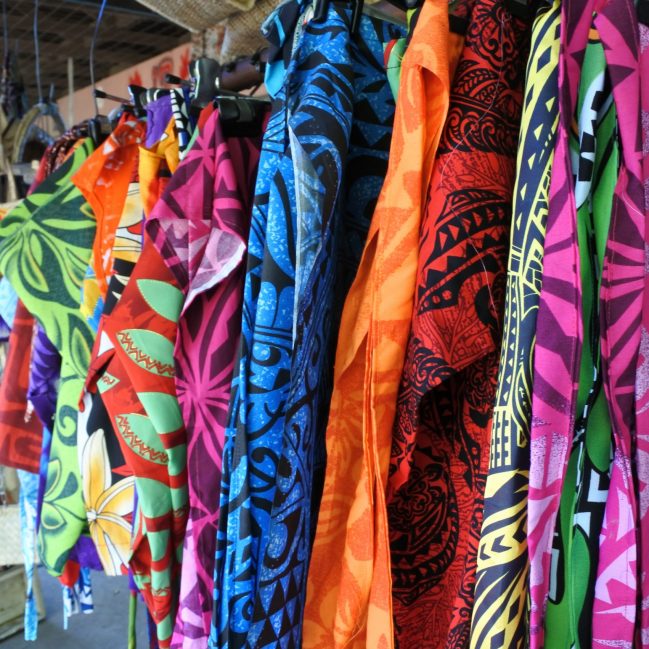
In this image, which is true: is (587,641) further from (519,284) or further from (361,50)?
(361,50)

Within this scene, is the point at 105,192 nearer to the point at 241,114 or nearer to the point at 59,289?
the point at 59,289

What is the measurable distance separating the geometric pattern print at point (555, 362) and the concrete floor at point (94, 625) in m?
1.39

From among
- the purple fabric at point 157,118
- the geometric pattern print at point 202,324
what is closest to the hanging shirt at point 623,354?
the geometric pattern print at point 202,324

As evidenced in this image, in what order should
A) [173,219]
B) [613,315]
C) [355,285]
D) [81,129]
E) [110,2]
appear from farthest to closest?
1. [110,2]
2. [81,129]
3. [173,219]
4. [355,285]
5. [613,315]

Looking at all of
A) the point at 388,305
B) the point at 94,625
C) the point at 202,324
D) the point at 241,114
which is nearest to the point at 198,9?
the point at 241,114

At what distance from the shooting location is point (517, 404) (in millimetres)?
403

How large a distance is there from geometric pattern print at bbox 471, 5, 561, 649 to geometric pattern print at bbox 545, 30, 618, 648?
2cm

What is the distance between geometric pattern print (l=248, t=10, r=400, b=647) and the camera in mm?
492

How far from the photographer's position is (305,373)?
1.69 ft

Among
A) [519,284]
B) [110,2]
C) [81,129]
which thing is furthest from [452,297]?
[110,2]

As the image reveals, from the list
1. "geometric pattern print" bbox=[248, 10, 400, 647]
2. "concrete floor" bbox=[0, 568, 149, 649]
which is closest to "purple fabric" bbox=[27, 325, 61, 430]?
"geometric pattern print" bbox=[248, 10, 400, 647]

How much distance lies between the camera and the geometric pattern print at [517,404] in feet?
1.32

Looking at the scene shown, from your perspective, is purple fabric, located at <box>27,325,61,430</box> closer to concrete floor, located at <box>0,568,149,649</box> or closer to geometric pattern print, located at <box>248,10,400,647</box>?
geometric pattern print, located at <box>248,10,400,647</box>

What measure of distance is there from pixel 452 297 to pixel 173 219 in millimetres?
307
